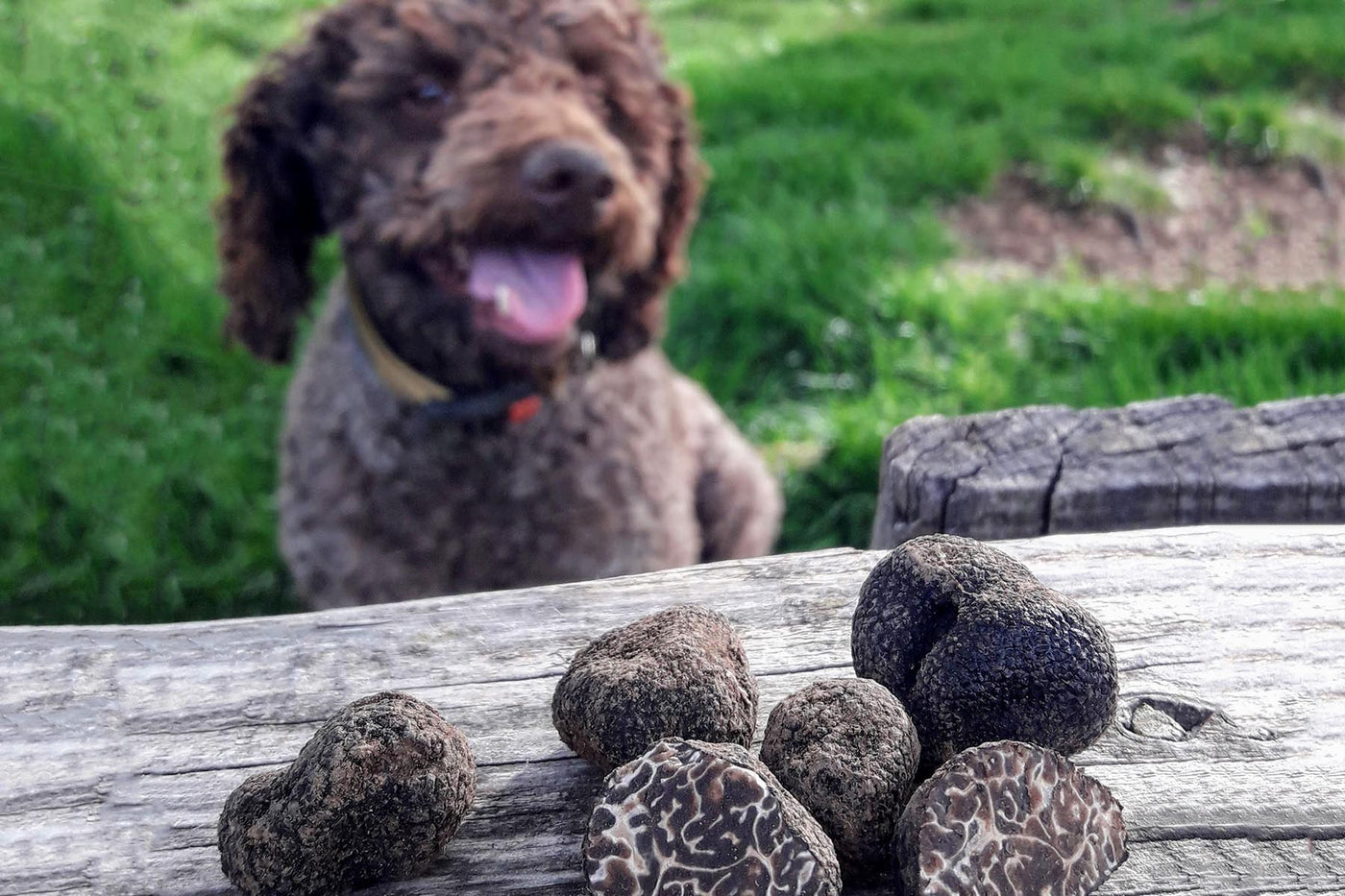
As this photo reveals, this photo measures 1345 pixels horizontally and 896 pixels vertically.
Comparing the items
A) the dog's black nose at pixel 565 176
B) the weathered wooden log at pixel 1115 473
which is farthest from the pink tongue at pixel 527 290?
the weathered wooden log at pixel 1115 473

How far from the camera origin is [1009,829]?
1.24 meters

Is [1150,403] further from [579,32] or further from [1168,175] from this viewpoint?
[1168,175]

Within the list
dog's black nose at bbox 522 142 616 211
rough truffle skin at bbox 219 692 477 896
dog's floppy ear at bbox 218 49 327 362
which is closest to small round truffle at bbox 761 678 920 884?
rough truffle skin at bbox 219 692 477 896

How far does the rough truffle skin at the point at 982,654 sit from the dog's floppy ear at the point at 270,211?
236cm

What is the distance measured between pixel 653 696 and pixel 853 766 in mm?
235

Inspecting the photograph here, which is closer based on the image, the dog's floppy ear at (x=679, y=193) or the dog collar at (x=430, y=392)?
the dog collar at (x=430, y=392)

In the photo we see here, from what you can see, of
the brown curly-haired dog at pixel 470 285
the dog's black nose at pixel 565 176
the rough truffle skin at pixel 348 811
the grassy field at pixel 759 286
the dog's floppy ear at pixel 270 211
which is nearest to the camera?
the rough truffle skin at pixel 348 811

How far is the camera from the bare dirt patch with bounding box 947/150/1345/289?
5.25m

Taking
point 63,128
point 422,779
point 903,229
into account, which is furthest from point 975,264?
point 422,779

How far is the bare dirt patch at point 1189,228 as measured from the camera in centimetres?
Answer: 525

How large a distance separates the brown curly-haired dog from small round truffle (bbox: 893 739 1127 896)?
1.89m

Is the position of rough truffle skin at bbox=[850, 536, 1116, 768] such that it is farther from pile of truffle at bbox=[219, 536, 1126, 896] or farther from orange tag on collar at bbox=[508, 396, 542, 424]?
orange tag on collar at bbox=[508, 396, 542, 424]

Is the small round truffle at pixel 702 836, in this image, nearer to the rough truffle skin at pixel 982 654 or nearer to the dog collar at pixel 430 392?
the rough truffle skin at pixel 982 654

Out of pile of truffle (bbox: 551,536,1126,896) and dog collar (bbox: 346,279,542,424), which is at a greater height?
pile of truffle (bbox: 551,536,1126,896)
